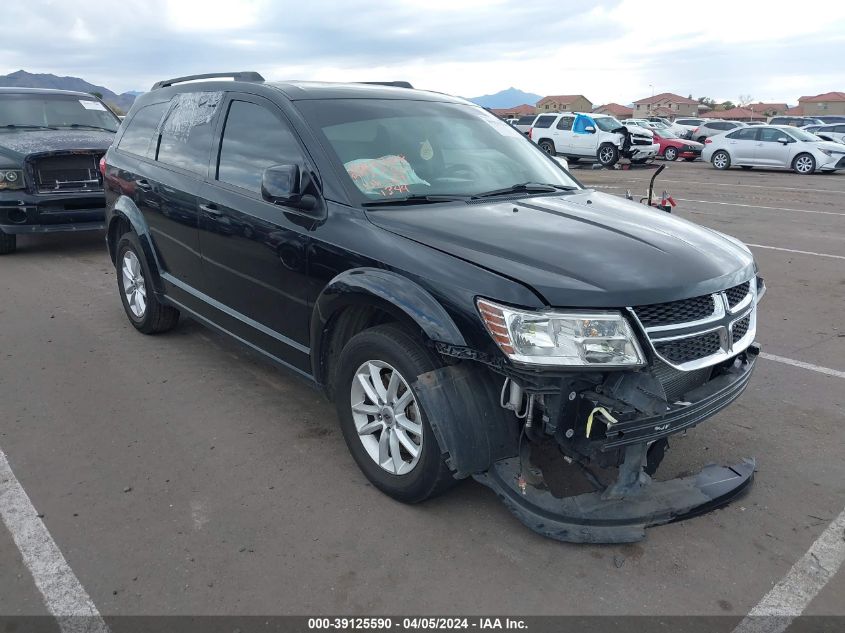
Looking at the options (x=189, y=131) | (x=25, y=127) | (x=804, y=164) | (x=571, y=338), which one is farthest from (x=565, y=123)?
(x=571, y=338)

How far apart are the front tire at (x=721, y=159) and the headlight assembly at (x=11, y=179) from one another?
22.2 m

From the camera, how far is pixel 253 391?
182 inches

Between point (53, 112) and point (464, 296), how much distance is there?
29.7ft

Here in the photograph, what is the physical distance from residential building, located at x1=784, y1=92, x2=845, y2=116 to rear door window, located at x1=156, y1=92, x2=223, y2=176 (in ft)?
288

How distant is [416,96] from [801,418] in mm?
3049

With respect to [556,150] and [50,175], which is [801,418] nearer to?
[50,175]

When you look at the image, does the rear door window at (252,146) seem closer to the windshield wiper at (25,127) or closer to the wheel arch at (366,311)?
the wheel arch at (366,311)

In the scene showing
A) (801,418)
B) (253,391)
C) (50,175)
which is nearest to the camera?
(801,418)

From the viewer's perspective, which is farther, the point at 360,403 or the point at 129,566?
the point at 360,403

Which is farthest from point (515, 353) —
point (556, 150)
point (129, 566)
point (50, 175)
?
point (556, 150)

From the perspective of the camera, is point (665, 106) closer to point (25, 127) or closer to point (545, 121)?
point (545, 121)

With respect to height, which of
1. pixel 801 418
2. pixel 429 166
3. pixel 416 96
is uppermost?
pixel 416 96

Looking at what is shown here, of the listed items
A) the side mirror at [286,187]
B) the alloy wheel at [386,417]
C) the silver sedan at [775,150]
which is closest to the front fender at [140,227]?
the side mirror at [286,187]

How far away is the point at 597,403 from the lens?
2.70 meters
